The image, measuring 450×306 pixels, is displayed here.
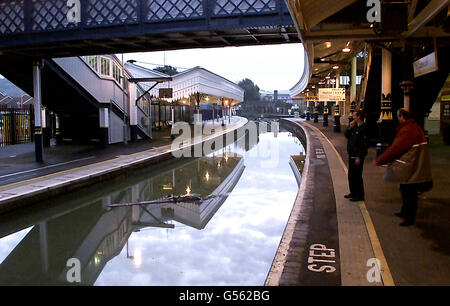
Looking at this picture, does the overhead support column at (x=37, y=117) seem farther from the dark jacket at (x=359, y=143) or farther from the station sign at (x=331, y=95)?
the station sign at (x=331, y=95)

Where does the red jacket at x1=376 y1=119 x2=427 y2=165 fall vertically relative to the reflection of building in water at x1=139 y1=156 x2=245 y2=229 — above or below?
above

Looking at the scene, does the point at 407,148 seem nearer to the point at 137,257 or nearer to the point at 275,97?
the point at 137,257

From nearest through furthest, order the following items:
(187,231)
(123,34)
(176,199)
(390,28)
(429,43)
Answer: (187,231) → (390,28) → (176,199) → (429,43) → (123,34)

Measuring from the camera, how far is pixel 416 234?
5539 mm

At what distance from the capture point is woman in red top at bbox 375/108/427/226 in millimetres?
5730

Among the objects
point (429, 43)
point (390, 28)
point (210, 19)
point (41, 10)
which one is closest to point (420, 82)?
point (429, 43)

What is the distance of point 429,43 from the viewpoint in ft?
39.0

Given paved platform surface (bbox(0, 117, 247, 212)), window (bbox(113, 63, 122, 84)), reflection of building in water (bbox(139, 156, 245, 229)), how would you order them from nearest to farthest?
paved platform surface (bbox(0, 117, 247, 212)) → reflection of building in water (bbox(139, 156, 245, 229)) → window (bbox(113, 63, 122, 84))

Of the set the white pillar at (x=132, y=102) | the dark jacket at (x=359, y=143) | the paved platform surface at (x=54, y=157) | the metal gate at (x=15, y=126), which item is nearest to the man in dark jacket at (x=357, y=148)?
the dark jacket at (x=359, y=143)

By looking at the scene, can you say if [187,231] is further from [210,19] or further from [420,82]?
[420,82]

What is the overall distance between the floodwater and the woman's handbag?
2286 mm

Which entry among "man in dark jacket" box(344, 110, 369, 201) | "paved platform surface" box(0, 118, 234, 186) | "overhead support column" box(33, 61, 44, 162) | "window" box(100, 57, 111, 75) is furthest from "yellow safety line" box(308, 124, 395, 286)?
"window" box(100, 57, 111, 75)

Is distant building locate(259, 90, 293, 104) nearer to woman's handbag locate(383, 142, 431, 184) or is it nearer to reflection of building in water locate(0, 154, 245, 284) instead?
reflection of building in water locate(0, 154, 245, 284)

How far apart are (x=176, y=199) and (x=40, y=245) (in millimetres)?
3925
